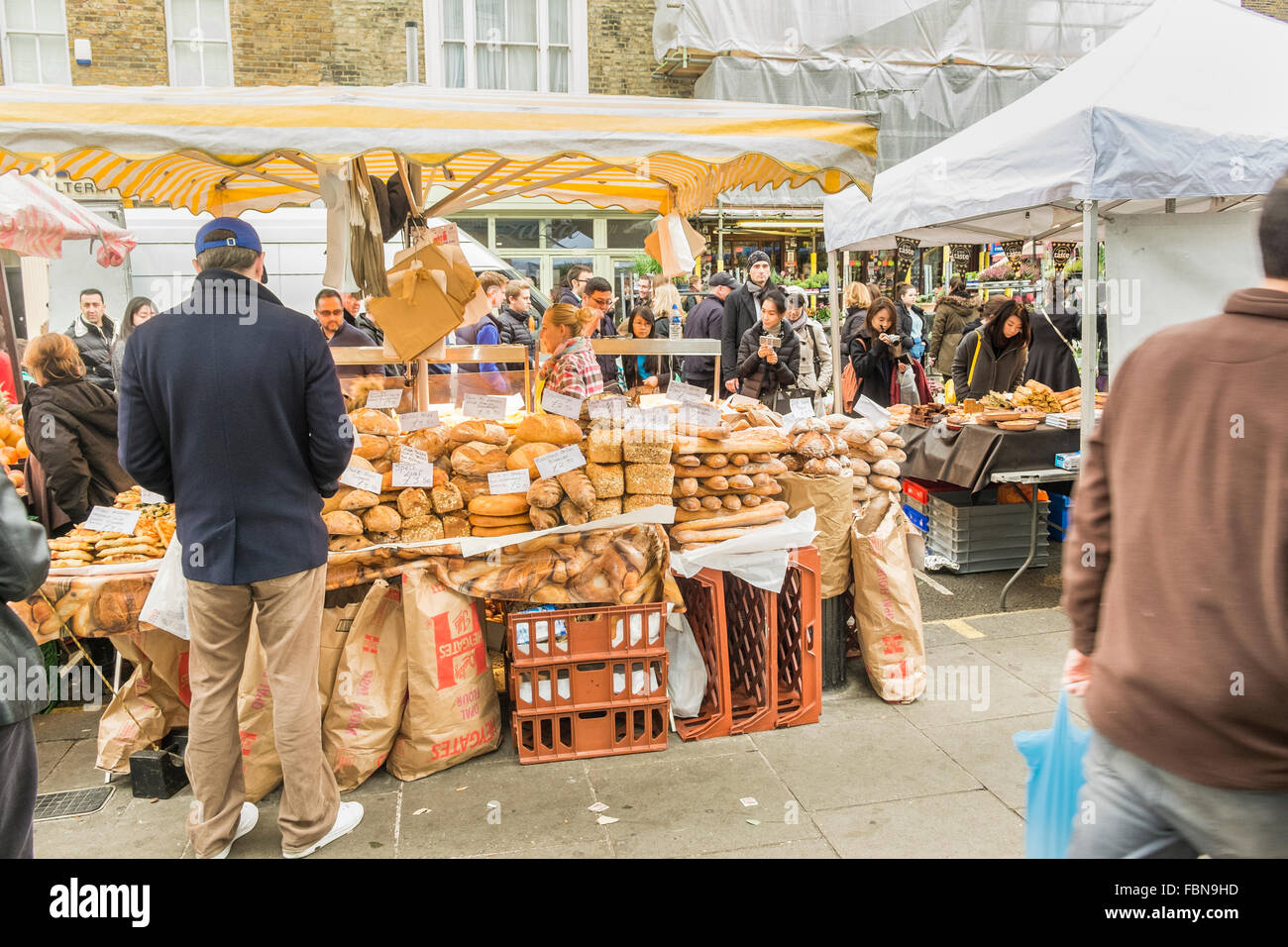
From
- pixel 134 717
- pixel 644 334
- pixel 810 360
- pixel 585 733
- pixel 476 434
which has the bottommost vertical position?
pixel 585 733

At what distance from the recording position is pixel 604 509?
163 inches

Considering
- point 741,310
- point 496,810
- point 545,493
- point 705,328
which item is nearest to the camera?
point 496,810

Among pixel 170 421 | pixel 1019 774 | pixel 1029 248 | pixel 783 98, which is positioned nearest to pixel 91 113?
pixel 170 421

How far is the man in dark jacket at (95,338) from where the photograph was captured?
26.5 ft

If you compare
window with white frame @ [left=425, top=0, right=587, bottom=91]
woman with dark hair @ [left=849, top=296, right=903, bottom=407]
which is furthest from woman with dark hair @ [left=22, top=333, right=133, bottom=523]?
window with white frame @ [left=425, top=0, right=587, bottom=91]

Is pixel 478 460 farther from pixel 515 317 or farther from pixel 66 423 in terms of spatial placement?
pixel 515 317

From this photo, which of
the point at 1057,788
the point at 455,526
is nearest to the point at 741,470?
the point at 455,526

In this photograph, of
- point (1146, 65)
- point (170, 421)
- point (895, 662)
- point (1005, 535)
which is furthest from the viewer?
point (1005, 535)

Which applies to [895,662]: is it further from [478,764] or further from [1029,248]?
[1029,248]

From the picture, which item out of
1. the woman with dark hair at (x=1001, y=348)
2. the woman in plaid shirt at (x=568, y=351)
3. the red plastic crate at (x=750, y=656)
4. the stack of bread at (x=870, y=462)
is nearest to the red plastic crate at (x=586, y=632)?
the red plastic crate at (x=750, y=656)

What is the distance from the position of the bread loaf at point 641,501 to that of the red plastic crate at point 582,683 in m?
0.66

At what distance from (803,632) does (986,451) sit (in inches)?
99.2

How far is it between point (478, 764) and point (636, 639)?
2.88ft

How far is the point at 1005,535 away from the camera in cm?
673
